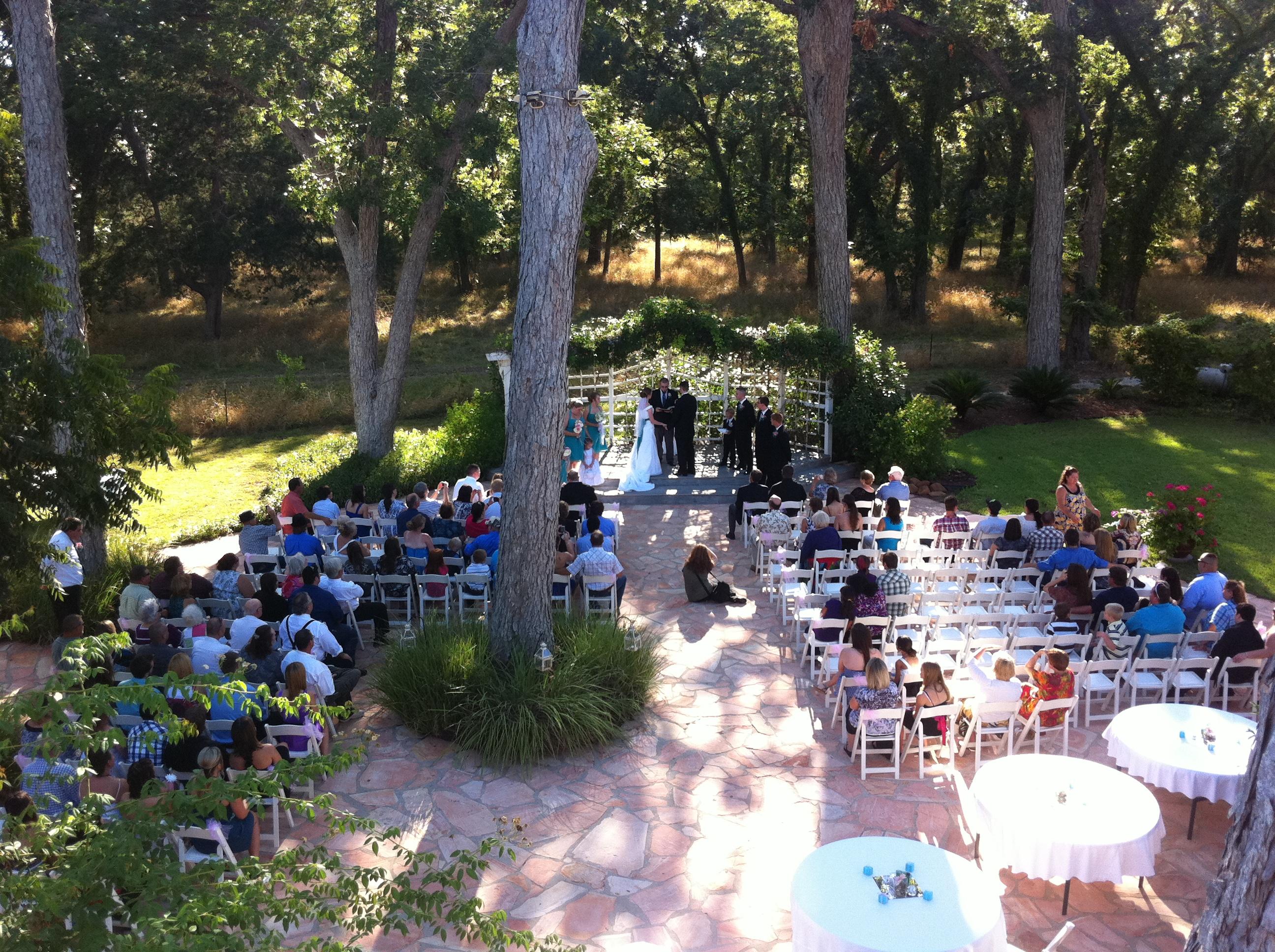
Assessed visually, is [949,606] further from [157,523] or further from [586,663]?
[157,523]

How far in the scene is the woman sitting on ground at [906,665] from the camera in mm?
8445

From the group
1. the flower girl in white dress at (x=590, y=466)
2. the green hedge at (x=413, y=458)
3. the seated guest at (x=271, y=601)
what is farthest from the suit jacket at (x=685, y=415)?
the seated guest at (x=271, y=601)

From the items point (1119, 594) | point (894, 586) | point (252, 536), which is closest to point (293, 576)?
Result: point (252, 536)

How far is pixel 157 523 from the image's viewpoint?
1666 cm

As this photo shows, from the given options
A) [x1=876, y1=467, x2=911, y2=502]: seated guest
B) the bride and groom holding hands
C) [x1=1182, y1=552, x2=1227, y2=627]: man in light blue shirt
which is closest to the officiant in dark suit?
the bride and groom holding hands

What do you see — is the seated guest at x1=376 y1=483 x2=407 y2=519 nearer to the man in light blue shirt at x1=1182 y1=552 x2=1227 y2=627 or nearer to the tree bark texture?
the tree bark texture

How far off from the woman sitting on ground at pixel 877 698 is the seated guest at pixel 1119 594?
2.87 meters

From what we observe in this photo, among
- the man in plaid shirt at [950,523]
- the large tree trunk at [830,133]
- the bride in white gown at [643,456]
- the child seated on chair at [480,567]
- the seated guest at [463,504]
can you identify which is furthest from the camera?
the large tree trunk at [830,133]

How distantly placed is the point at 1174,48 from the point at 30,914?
32.1 metres

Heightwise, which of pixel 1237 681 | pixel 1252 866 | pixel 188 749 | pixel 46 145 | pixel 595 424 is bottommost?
pixel 1237 681

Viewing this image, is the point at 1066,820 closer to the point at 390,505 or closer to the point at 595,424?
the point at 390,505

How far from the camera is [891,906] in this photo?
5.59 meters

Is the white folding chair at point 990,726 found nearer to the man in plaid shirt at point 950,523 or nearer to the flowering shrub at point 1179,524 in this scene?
the man in plaid shirt at point 950,523

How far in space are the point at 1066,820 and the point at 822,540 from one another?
17.4ft
